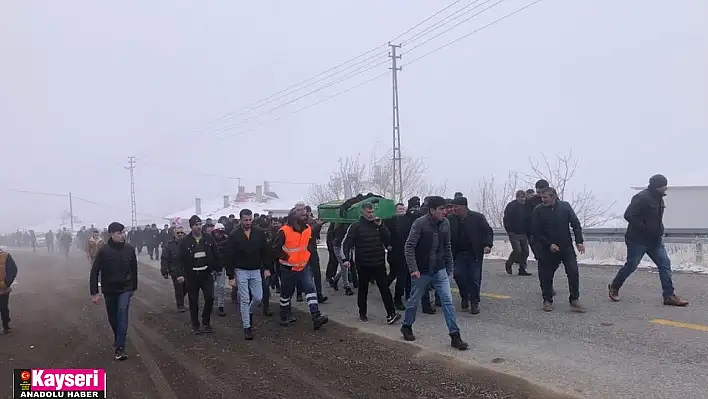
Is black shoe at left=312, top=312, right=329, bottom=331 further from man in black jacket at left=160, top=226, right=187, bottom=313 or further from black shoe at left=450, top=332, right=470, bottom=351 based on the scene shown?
man in black jacket at left=160, top=226, right=187, bottom=313

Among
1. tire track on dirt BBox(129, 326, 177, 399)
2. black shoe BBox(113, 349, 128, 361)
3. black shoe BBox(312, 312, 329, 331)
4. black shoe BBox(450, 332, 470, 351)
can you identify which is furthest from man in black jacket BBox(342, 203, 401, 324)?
black shoe BBox(113, 349, 128, 361)

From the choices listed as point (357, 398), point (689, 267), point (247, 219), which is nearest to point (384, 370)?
point (357, 398)

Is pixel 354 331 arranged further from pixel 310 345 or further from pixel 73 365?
pixel 73 365

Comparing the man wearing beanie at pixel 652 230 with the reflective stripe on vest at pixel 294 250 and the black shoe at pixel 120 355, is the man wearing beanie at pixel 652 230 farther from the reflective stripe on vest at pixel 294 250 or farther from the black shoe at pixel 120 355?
the black shoe at pixel 120 355

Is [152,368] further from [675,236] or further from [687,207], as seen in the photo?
[687,207]

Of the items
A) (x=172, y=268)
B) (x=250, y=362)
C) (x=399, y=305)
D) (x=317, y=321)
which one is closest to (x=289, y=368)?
(x=250, y=362)

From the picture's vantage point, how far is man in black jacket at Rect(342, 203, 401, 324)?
881cm

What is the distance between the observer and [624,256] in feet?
48.3

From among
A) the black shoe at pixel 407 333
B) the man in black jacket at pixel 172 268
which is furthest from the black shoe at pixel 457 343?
the man in black jacket at pixel 172 268

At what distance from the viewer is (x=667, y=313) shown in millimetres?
8125

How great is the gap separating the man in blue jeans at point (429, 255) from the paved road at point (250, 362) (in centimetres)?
77

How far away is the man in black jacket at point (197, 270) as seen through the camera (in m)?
9.19

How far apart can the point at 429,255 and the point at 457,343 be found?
1172 millimetres

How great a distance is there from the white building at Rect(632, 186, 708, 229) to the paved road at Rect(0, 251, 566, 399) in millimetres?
35430
